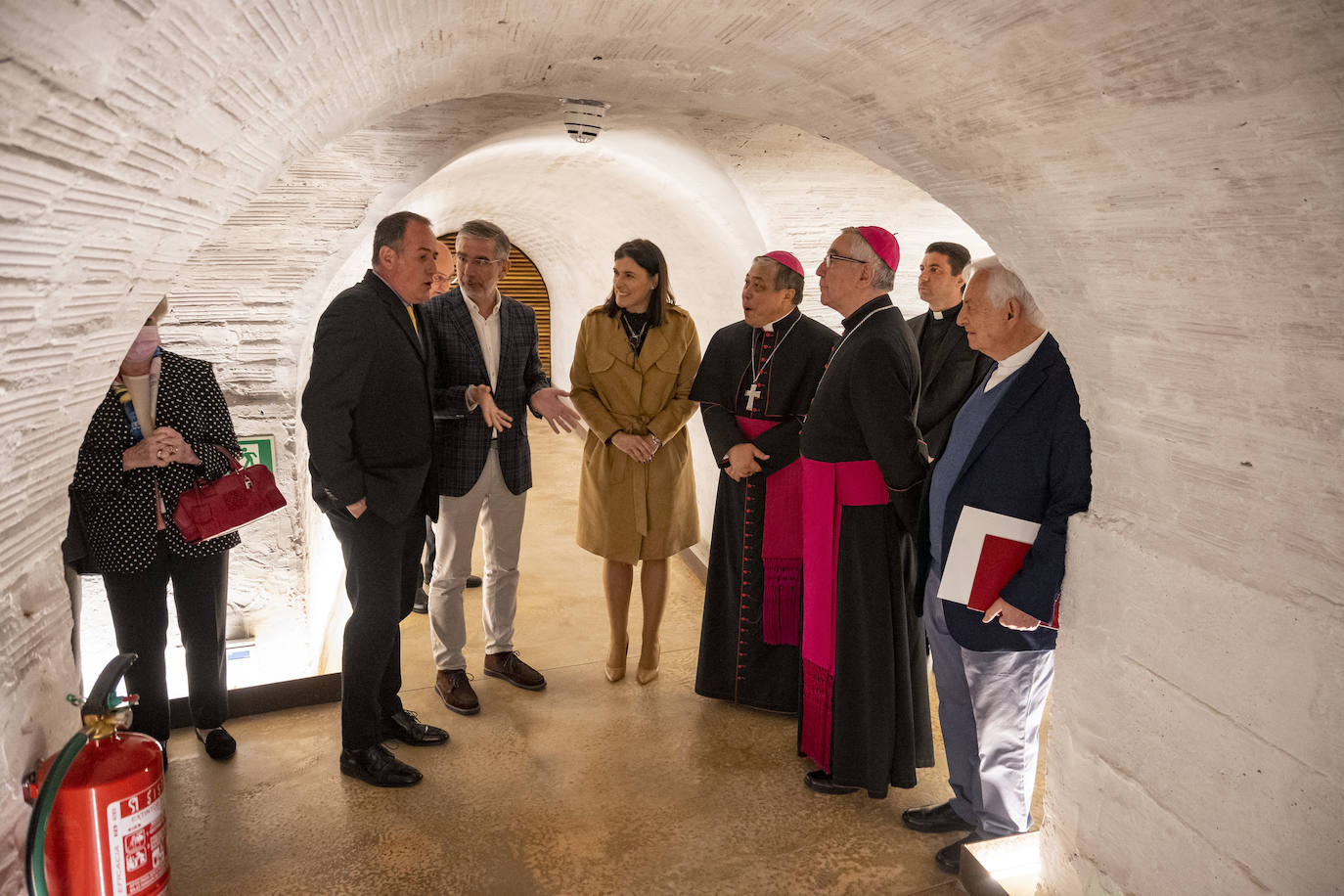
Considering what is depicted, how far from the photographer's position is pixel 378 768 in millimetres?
2934

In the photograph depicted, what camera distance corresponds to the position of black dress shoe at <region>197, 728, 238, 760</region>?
3.07m

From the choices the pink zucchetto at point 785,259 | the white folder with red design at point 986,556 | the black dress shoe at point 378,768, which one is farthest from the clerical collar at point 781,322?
the black dress shoe at point 378,768

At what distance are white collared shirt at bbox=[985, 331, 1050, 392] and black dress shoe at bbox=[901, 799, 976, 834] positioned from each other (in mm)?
1328

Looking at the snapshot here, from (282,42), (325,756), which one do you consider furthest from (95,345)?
(325,756)

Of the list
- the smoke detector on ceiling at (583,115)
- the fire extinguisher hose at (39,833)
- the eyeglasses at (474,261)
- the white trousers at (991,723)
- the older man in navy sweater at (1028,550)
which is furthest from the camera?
the smoke detector on ceiling at (583,115)

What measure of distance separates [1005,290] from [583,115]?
7.23 ft

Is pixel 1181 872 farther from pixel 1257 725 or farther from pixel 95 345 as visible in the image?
pixel 95 345

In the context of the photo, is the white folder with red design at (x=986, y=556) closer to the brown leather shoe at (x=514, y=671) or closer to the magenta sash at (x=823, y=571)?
the magenta sash at (x=823, y=571)

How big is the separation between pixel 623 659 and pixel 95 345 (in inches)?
104

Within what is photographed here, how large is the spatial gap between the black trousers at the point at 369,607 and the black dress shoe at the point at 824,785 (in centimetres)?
147

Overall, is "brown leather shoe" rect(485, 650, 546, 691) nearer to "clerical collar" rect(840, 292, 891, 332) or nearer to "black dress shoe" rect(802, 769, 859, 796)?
"black dress shoe" rect(802, 769, 859, 796)

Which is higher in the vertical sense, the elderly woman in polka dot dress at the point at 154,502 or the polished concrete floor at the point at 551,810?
the elderly woman in polka dot dress at the point at 154,502

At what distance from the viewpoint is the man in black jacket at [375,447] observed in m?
2.69

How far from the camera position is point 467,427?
11.1 feet
